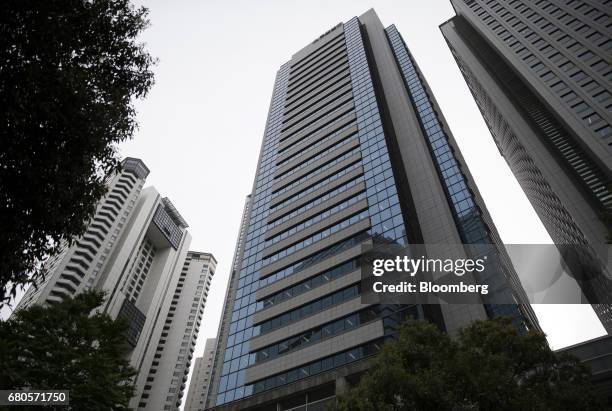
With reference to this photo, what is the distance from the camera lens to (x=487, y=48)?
8600 centimetres

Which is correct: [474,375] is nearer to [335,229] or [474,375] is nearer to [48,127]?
[48,127]

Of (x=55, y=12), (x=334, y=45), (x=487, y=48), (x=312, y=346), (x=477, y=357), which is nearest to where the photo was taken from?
(x=55, y=12)

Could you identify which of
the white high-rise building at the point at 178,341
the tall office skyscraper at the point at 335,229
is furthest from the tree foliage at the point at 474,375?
the white high-rise building at the point at 178,341

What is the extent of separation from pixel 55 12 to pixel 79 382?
11061mm

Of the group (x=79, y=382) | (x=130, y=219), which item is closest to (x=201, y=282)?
(x=130, y=219)

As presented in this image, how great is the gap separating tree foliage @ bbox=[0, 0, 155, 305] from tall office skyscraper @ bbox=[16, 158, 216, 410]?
85895mm

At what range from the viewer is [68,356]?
1314cm

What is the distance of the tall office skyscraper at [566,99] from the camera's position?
46000 mm

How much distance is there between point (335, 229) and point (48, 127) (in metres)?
35.3

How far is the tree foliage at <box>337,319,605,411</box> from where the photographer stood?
11102 millimetres

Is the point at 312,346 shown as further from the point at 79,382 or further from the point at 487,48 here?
the point at 487,48

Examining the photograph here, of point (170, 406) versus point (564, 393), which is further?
point (170, 406)

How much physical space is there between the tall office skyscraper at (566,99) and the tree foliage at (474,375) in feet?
102

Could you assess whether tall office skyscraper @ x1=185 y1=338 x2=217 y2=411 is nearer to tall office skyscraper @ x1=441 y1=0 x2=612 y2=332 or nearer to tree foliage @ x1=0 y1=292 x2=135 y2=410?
tall office skyscraper @ x1=441 y1=0 x2=612 y2=332
